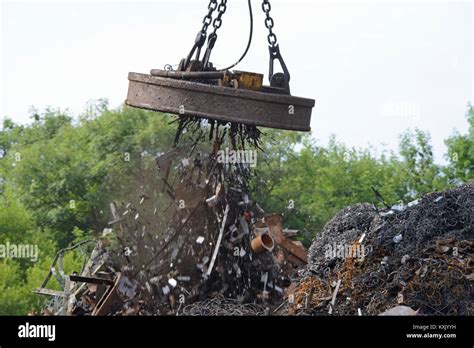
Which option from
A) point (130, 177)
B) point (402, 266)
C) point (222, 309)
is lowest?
point (222, 309)

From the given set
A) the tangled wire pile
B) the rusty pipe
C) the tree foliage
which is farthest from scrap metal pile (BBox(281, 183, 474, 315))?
the tree foliage

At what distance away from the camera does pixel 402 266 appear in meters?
7.79

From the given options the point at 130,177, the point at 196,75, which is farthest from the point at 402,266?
the point at 130,177

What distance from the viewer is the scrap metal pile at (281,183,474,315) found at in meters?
7.45

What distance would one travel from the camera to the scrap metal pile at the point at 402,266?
24.5ft

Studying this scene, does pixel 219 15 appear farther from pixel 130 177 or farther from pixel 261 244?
pixel 130 177

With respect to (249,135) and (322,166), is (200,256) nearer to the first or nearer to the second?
(249,135)

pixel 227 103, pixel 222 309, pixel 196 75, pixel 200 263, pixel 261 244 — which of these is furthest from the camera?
pixel 200 263

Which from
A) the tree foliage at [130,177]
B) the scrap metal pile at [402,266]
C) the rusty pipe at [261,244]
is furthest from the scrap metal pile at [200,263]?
the tree foliage at [130,177]

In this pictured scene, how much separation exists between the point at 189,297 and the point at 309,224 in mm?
14339

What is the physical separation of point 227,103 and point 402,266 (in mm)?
2351

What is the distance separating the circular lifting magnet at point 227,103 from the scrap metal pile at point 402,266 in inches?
68.1

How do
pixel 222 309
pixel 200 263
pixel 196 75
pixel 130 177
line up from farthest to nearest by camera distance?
pixel 130 177 < pixel 200 263 < pixel 222 309 < pixel 196 75
